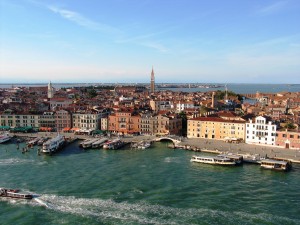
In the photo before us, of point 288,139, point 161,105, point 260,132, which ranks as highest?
point 161,105

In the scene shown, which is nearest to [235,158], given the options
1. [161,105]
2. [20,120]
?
[20,120]

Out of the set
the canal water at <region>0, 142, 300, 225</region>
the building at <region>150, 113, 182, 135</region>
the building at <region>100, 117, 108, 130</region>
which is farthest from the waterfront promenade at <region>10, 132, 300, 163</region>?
the building at <region>100, 117, 108, 130</region>

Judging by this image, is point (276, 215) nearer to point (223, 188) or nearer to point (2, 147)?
point (223, 188)

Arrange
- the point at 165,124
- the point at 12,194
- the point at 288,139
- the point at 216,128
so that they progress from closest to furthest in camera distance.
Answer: the point at 12,194 → the point at 288,139 → the point at 216,128 → the point at 165,124

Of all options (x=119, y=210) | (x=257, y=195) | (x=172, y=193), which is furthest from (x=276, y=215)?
(x=119, y=210)

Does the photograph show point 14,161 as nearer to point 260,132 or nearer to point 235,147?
point 235,147

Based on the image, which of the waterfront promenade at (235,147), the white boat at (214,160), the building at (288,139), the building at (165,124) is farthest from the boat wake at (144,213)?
the building at (165,124)

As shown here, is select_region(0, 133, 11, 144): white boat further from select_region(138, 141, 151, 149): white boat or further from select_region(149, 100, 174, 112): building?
select_region(149, 100, 174, 112): building
